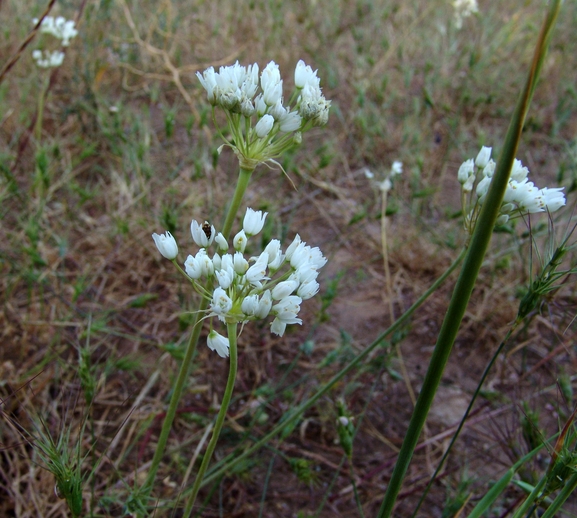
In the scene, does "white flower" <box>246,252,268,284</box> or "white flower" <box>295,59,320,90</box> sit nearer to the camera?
"white flower" <box>246,252,268,284</box>

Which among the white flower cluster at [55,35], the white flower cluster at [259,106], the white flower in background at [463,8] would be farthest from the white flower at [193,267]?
the white flower in background at [463,8]

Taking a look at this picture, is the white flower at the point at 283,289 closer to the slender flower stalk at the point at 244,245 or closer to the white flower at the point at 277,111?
the slender flower stalk at the point at 244,245

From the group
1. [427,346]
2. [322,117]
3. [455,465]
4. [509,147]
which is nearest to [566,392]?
[455,465]

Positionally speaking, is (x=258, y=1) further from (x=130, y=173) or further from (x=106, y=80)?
(x=130, y=173)

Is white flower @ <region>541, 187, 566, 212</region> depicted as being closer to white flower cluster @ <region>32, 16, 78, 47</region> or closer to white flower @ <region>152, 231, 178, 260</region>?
white flower @ <region>152, 231, 178, 260</region>

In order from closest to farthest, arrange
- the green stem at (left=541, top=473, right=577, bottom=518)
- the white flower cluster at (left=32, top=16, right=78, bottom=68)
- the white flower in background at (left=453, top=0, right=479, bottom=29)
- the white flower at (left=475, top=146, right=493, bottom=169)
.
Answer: the green stem at (left=541, top=473, right=577, bottom=518) < the white flower at (left=475, top=146, right=493, bottom=169) < the white flower cluster at (left=32, top=16, right=78, bottom=68) < the white flower in background at (left=453, top=0, right=479, bottom=29)

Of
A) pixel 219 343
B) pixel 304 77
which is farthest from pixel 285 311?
pixel 304 77

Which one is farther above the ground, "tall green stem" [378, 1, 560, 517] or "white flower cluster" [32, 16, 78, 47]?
"white flower cluster" [32, 16, 78, 47]

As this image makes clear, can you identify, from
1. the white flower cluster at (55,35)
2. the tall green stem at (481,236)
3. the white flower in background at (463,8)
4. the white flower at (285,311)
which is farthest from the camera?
the white flower in background at (463,8)

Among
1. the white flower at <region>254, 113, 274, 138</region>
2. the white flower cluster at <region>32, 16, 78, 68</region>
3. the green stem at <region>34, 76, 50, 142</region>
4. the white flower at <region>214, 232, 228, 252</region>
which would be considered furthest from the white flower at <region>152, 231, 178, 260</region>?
the white flower cluster at <region>32, 16, 78, 68</region>
